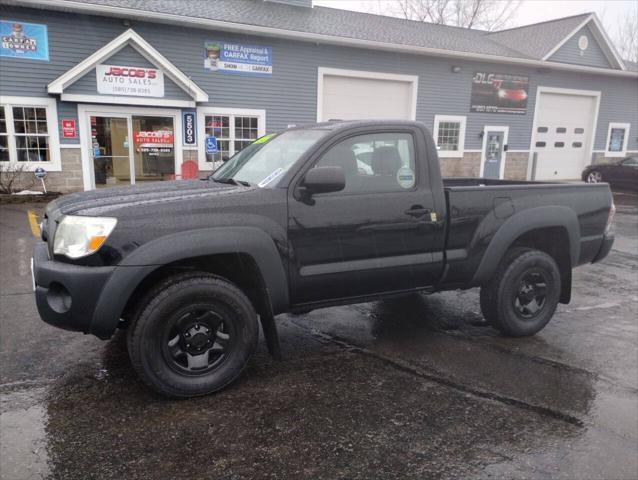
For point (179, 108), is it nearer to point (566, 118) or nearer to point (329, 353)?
point (329, 353)

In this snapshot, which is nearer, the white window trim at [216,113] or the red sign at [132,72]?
the red sign at [132,72]

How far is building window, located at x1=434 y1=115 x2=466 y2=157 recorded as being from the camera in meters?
18.2

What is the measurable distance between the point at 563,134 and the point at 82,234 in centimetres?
2199

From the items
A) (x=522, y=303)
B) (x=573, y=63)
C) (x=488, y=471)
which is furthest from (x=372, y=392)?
(x=573, y=63)

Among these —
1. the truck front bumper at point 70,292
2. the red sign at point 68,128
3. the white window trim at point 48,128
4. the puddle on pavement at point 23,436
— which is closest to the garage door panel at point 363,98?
the red sign at point 68,128

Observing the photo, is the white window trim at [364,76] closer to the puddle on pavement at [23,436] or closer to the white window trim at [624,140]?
the white window trim at [624,140]

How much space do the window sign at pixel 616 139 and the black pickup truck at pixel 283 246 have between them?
20850mm

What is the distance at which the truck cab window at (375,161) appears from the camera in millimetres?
3779

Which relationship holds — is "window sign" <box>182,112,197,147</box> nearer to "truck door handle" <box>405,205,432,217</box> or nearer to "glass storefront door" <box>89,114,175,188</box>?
"glass storefront door" <box>89,114,175,188</box>

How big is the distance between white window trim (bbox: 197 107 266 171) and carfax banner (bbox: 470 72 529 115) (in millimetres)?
8349

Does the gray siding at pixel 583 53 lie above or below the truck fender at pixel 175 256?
above

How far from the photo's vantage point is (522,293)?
4.60m

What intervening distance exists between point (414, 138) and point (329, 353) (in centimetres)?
192

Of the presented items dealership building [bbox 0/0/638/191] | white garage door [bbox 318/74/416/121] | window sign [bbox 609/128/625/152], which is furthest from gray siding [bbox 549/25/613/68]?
white garage door [bbox 318/74/416/121]
